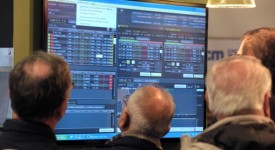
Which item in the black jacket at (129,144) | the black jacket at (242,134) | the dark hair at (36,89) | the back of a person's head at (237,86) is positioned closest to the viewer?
the black jacket at (242,134)

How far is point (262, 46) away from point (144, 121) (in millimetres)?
778

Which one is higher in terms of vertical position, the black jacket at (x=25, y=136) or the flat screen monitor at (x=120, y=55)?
→ the flat screen monitor at (x=120, y=55)

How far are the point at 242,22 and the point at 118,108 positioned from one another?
7.13ft

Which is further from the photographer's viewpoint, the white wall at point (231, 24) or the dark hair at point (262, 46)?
the white wall at point (231, 24)

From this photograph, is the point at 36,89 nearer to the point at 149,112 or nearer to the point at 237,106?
the point at 149,112

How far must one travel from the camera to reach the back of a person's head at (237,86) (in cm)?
173

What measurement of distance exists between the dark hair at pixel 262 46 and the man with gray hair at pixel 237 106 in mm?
745

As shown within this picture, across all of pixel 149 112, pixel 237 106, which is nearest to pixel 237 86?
pixel 237 106

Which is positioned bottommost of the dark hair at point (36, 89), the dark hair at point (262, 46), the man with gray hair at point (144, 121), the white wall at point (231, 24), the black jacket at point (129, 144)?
the black jacket at point (129, 144)

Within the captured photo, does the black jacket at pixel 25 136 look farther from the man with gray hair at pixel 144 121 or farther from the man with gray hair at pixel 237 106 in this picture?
the man with gray hair at pixel 237 106

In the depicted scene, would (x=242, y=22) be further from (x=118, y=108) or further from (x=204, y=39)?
(x=118, y=108)

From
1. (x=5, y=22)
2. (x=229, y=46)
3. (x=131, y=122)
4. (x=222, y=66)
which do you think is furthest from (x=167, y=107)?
(x=229, y=46)

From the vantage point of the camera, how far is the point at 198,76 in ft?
10.9

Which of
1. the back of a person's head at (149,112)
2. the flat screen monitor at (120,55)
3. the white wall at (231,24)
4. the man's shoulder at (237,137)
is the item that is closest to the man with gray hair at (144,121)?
the back of a person's head at (149,112)
